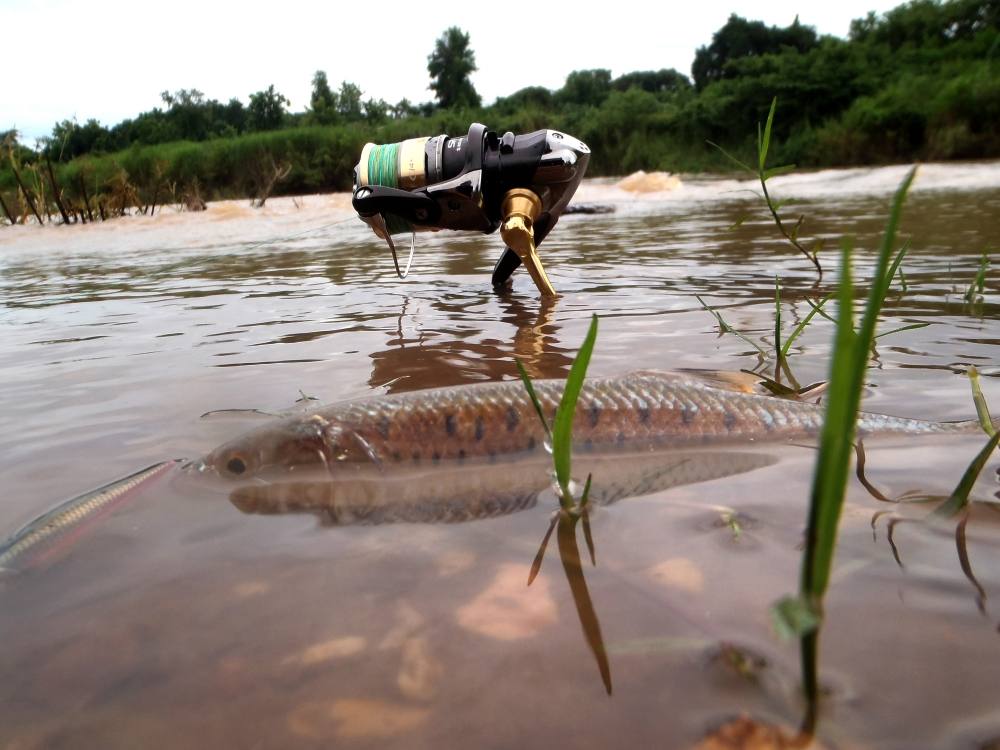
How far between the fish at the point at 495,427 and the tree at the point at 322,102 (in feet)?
114

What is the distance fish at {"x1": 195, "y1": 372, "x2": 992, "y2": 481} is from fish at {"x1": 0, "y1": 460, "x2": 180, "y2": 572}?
149 millimetres

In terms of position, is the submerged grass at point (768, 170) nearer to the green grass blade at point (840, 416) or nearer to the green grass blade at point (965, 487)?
the green grass blade at point (965, 487)

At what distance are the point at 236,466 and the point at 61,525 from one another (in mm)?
316

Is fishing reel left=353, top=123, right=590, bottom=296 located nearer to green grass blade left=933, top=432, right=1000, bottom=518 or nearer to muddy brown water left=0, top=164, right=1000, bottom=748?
muddy brown water left=0, top=164, right=1000, bottom=748

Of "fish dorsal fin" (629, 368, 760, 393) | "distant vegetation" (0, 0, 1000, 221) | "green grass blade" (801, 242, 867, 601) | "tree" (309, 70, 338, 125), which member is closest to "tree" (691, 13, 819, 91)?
"distant vegetation" (0, 0, 1000, 221)

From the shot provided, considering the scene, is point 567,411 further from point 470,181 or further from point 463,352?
point 470,181

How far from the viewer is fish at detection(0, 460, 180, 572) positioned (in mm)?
1072

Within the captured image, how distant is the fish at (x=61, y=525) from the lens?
1072 mm

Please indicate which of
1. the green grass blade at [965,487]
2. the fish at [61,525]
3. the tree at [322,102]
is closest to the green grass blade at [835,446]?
the green grass blade at [965,487]

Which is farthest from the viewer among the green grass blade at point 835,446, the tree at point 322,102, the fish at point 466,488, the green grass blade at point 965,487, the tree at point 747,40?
the tree at point 747,40

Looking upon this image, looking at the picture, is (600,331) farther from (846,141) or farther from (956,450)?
(846,141)

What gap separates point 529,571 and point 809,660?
1.50 ft

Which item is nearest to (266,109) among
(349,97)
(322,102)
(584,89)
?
(322,102)

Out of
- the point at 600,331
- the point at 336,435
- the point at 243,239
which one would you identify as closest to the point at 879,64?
the point at 243,239
